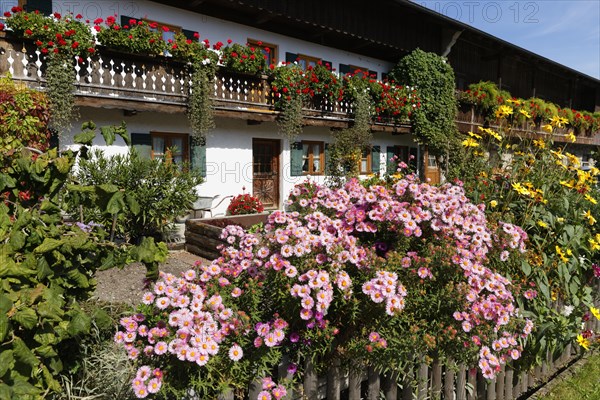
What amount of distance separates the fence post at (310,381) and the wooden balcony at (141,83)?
16.6 feet

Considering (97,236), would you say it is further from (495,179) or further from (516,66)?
(516,66)

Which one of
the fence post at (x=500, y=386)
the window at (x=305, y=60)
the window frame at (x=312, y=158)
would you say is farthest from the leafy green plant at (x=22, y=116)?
the window at (x=305, y=60)

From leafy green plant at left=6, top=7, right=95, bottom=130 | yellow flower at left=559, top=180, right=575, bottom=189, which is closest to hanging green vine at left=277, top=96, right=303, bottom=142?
leafy green plant at left=6, top=7, right=95, bottom=130

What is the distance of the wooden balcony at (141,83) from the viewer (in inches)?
288

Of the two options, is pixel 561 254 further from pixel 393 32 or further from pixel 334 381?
pixel 393 32

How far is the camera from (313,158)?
13.8 metres

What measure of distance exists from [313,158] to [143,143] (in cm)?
573

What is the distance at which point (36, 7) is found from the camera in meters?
8.20

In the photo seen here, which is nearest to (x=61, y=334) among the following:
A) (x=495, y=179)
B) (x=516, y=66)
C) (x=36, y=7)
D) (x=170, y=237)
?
(x=495, y=179)

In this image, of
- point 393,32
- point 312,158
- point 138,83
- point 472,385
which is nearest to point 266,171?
point 312,158

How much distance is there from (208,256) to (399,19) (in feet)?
39.8

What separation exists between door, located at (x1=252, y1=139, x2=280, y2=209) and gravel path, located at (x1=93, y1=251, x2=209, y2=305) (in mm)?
4914

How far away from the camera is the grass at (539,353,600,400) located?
354 centimetres

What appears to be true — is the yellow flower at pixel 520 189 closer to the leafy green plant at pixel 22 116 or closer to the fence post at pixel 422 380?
the fence post at pixel 422 380
